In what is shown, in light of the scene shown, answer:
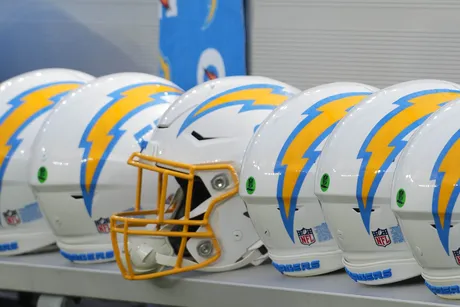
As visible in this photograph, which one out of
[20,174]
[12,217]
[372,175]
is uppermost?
[372,175]

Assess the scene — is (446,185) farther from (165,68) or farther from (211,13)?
(165,68)

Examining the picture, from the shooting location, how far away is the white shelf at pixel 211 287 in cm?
206

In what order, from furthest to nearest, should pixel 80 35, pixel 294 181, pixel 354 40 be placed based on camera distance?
pixel 80 35 < pixel 354 40 < pixel 294 181

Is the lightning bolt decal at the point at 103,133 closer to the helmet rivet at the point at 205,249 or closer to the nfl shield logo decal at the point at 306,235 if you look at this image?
the helmet rivet at the point at 205,249

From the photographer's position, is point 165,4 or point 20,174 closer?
point 20,174

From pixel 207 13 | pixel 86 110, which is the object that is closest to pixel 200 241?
pixel 86 110

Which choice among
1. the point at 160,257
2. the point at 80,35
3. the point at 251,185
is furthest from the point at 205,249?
the point at 80,35

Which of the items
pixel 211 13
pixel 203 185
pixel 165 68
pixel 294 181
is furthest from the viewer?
pixel 165 68

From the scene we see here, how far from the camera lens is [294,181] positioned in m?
2.22

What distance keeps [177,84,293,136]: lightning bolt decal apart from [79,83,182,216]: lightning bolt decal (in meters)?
0.24

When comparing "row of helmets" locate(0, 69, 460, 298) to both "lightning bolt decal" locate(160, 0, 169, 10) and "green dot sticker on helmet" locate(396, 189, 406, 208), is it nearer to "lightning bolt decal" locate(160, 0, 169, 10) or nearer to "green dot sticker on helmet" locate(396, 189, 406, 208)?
"green dot sticker on helmet" locate(396, 189, 406, 208)

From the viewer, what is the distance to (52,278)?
8.39 ft

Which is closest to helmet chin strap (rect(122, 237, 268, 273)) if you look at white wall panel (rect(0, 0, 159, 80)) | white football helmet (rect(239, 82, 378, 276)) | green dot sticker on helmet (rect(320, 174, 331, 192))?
white football helmet (rect(239, 82, 378, 276))

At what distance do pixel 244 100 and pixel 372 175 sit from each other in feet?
1.43
